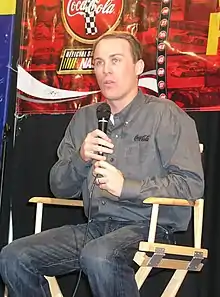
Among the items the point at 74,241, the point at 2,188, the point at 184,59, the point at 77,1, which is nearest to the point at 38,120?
the point at 2,188

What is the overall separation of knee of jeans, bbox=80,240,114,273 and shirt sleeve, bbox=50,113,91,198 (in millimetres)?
326

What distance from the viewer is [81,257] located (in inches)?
76.8

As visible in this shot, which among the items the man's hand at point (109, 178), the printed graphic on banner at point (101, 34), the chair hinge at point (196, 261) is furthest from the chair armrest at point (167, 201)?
the printed graphic on banner at point (101, 34)

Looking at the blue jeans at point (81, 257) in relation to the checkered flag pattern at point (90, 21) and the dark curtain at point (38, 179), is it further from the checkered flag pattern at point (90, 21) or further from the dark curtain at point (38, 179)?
the checkered flag pattern at point (90, 21)

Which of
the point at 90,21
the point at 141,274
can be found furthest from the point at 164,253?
the point at 90,21

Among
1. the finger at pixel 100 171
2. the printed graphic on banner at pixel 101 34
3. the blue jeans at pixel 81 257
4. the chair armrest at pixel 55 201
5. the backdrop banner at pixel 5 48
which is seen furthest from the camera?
the backdrop banner at pixel 5 48

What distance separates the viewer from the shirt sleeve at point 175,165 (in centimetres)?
203

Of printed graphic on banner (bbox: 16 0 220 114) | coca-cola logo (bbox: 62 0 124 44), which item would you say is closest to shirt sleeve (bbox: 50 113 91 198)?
printed graphic on banner (bbox: 16 0 220 114)

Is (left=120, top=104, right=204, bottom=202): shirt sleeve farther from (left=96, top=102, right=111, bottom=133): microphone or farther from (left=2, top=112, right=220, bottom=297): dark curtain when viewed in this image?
(left=2, top=112, right=220, bottom=297): dark curtain

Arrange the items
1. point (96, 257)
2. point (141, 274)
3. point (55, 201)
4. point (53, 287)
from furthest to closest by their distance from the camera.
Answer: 1. point (55, 201)
2. point (53, 287)
3. point (141, 274)
4. point (96, 257)

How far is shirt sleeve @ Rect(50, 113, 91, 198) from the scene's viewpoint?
7.14 ft

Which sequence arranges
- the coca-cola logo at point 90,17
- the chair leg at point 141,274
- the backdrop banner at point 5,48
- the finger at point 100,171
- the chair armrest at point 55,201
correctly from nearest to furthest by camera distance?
the finger at point 100,171 < the chair leg at point 141,274 < the chair armrest at point 55,201 < the coca-cola logo at point 90,17 < the backdrop banner at point 5,48

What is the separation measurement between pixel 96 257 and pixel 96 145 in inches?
14.4

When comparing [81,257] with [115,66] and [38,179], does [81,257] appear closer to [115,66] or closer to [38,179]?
[115,66]
